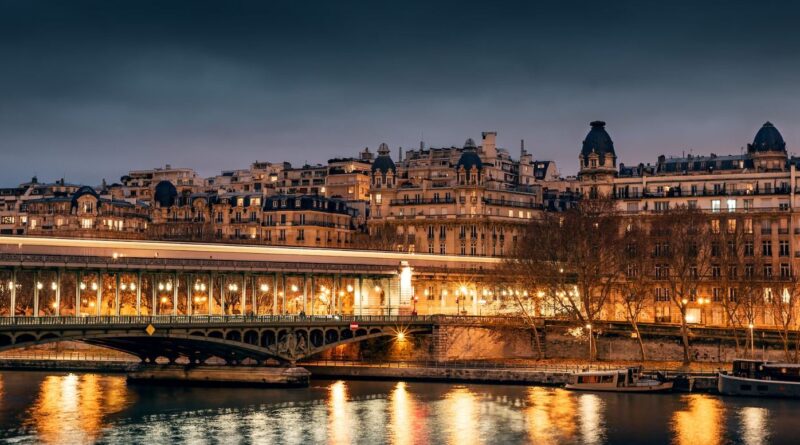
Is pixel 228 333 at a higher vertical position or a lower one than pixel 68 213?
lower

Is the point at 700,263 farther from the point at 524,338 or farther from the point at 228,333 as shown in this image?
the point at 228,333

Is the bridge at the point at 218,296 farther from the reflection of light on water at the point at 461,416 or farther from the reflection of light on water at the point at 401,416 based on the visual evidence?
the reflection of light on water at the point at 461,416

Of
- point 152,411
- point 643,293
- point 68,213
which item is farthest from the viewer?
point 68,213

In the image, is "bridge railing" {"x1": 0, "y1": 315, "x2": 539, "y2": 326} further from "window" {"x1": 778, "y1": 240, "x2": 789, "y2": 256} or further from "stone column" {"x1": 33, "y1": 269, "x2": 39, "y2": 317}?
"window" {"x1": 778, "y1": 240, "x2": 789, "y2": 256}

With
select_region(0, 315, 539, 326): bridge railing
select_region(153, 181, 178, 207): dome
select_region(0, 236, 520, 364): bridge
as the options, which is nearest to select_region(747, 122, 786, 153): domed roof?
select_region(0, 236, 520, 364): bridge

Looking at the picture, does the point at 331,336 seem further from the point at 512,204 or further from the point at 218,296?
the point at 512,204

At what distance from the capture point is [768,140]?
144 m

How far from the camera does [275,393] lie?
307ft

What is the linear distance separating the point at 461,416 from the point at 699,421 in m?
14.4

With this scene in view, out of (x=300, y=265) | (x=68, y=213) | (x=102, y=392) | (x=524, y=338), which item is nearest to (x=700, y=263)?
(x=524, y=338)

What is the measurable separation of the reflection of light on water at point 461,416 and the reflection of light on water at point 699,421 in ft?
38.0

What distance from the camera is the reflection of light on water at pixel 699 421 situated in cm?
7350

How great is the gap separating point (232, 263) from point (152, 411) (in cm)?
2115

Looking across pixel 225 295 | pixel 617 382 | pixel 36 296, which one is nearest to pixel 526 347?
pixel 617 382
